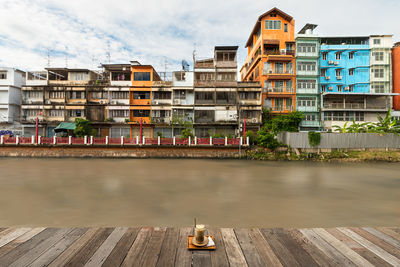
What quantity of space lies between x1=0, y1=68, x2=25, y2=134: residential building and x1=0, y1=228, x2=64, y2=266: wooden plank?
43.1 meters

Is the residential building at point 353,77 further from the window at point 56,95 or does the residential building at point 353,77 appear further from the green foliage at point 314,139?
the window at point 56,95

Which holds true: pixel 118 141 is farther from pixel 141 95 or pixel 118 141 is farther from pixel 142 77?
pixel 142 77

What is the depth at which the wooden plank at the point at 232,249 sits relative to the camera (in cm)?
332

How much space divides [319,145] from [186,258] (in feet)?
91.2

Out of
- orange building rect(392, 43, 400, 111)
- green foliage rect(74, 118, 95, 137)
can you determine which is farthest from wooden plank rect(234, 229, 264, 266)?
orange building rect(392, 43, 400, 111)

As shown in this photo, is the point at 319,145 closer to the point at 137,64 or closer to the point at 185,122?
the point at 185,122

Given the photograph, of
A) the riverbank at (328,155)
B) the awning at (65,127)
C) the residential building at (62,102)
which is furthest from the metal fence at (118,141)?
the residential building at (62,102)

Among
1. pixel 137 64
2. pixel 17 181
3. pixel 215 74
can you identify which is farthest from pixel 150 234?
pixel 137 64

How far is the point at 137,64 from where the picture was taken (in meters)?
36.6

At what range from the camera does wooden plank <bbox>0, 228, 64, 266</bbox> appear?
3.32 meters

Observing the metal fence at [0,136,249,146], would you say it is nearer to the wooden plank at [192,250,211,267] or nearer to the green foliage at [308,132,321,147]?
the green foliage at [308,132,321,147]

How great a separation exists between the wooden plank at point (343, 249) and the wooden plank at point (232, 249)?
6.00 feet

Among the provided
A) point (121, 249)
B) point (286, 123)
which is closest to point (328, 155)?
point (286, 123)

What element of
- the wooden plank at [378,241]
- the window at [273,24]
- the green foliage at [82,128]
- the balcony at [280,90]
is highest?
the window at [273,24]
